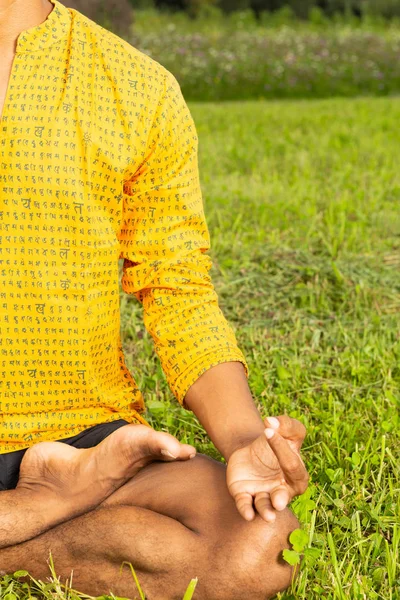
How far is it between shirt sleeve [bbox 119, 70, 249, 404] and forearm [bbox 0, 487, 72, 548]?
1.19 feet

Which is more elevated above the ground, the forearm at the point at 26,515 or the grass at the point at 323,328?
the forearm at the point at 26,515

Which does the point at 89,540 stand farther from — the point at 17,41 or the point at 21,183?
the point at 17,41

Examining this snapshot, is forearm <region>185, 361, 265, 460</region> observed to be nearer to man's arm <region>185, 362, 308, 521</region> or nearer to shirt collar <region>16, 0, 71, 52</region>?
man's arm <region>185, 362, 308, 521</region>

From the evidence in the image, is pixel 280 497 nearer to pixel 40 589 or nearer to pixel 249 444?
pixel 249 444

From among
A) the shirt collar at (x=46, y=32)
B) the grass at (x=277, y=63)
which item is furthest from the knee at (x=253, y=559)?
the grass at (x=277, y=63)

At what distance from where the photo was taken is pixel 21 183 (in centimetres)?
177

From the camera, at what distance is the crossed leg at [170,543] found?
65.7 inches

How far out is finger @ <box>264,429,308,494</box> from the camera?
1.50 metres

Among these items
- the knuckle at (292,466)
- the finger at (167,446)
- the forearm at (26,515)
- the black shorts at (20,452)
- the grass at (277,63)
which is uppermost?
the knuckle at (292,466)

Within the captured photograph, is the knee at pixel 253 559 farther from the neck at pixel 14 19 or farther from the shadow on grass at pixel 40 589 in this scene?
the neck at pixel 14 19

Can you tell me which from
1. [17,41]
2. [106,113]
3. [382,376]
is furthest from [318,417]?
[17,41]

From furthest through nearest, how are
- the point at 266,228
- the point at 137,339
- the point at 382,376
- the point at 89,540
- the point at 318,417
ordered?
the point at 266,228 < the point at 137,339 < the point at 382,376 < the point at 318,417 < the point at 89,540

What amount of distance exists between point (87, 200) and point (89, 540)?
2.32 ft

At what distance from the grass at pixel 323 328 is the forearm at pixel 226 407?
275 millimetres
